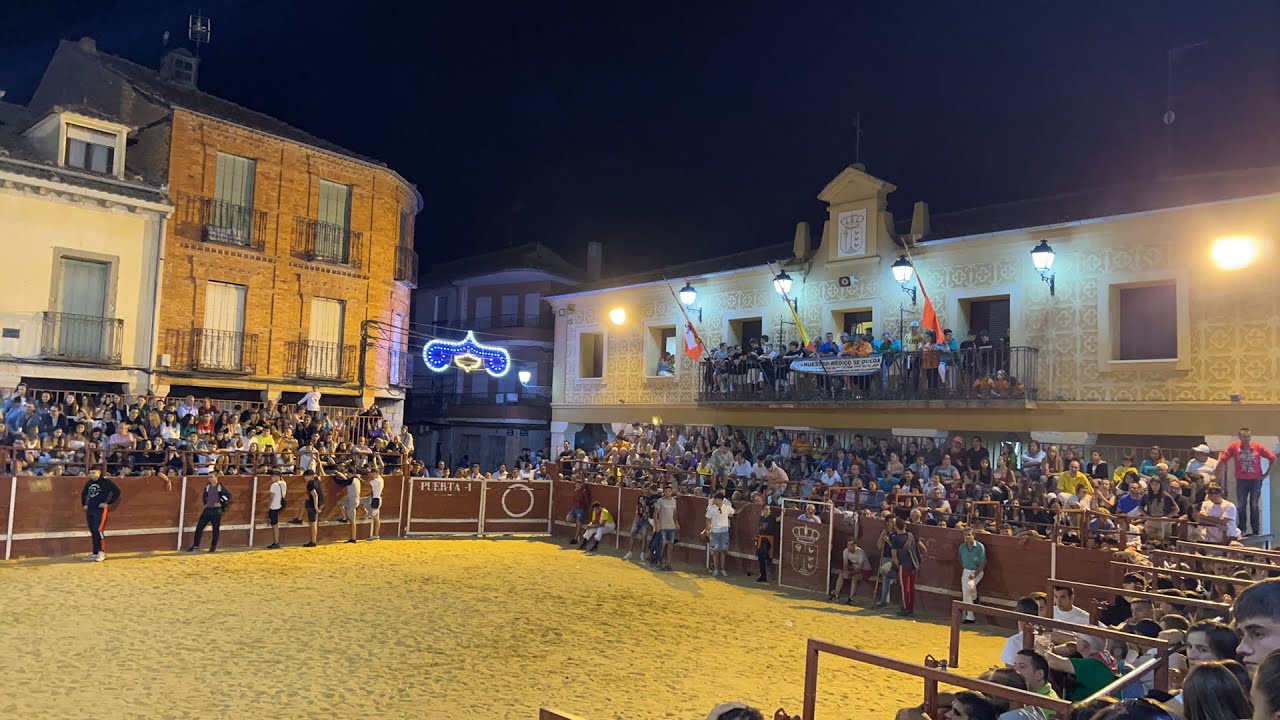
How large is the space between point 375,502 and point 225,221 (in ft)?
33.1

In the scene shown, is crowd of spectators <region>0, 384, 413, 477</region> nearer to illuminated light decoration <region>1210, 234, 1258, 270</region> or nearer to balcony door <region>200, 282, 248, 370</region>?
balcony door <region>200, 282, 248, 370</region>

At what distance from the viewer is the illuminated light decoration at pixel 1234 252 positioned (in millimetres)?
17109

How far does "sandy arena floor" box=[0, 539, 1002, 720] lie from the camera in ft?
30.5

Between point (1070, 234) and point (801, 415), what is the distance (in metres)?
8.06

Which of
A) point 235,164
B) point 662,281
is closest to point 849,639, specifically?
point 662,281

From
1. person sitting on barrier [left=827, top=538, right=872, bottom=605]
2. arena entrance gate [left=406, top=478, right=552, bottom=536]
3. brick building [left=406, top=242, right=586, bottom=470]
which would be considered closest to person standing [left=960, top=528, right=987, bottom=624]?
person sitting on barrier [left=827, top=538, right=872, bottom=605]

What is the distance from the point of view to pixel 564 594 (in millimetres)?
15891

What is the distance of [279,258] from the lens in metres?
26.8

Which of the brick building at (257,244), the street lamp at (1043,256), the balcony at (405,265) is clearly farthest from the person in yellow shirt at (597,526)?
the balcony at (405,265)

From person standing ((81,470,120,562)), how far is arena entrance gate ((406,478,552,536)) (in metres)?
7.54

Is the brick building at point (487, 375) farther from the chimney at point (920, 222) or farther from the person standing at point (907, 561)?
the person standing at point (907, 561)

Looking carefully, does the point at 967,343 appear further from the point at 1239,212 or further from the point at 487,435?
the point at 487,435

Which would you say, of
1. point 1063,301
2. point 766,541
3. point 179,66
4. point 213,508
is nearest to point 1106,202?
point 1063,301

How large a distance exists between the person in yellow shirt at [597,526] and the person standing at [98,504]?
10525 mm
